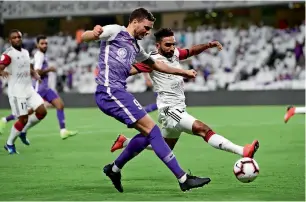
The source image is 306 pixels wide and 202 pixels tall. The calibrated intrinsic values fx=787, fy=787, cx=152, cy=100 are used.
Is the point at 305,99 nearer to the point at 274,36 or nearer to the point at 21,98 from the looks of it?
the point at 274,36

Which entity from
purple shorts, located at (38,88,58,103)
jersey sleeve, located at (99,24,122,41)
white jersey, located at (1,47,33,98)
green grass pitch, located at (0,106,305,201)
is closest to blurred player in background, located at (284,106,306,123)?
green grass pitch, located at (0,106,305,201)

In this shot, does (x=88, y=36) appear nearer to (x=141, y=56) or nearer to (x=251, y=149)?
(x=141, y=56)

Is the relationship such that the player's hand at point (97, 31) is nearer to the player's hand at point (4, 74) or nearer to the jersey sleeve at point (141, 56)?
the jersey sleeve at point (141, 56)

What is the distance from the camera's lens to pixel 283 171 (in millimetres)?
10188

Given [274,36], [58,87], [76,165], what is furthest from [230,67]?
[76,165]

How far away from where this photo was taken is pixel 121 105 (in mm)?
8297

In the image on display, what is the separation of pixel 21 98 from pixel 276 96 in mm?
15372

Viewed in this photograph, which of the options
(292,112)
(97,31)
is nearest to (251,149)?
(97,31)

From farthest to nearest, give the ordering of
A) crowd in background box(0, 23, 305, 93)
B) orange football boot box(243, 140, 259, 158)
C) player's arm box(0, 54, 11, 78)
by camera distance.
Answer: crowd in background box(0, 23, 305, 93) → player's arm box(0, 54, 11, 78) → orange football boot box(243, 140, 259, 158)

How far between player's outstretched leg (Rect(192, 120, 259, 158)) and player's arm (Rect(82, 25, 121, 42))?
1607 mm

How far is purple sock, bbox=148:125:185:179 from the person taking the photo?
8.16 metres

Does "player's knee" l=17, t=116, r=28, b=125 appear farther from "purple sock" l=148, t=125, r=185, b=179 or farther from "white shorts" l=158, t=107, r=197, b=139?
"purple sock" l=148, t=125, r=185, b=179

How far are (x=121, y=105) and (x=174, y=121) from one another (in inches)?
51.2

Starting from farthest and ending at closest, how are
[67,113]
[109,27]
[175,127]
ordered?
[67,113] < [175,127] < [109,27]
